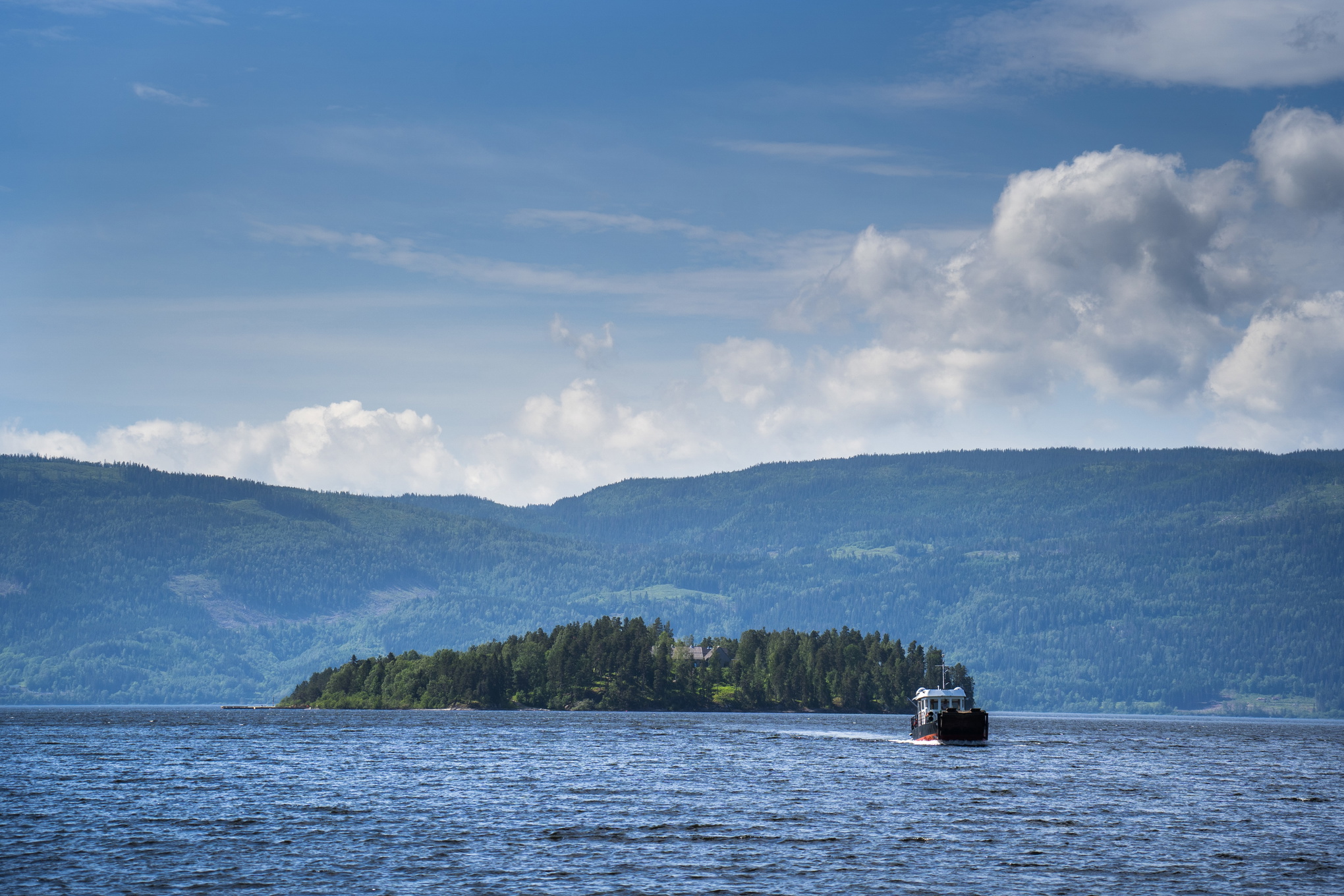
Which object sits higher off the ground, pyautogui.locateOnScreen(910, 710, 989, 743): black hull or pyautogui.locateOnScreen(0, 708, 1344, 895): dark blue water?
pyautogui.locateOnScreen(910, 710, 989, 743): black hull

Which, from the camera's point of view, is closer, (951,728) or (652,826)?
(652,826)

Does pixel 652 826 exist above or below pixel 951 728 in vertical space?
below

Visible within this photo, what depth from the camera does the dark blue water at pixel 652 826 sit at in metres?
70.2

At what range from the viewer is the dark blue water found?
70188 mm

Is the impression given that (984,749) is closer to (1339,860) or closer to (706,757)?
(706,757)

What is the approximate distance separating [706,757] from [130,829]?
270 feet

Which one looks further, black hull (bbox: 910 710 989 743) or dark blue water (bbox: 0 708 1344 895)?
black hull (bbox: 910 710 989 743)

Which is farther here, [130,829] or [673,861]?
[130,829]

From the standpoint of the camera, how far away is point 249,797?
10681cm

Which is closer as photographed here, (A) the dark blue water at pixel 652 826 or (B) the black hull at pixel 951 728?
(A) the dark blue water at pixel 652 826

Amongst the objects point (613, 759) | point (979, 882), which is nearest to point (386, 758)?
point (613, 759)

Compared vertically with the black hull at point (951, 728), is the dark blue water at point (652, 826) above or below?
below

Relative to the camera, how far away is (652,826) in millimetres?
91000

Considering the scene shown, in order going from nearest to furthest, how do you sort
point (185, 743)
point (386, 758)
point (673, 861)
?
point (673, 861), point (386, 758), point (185, 743)
